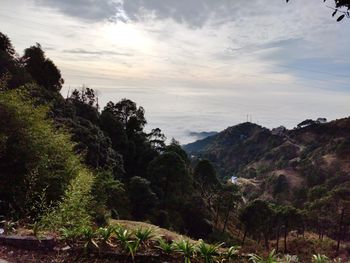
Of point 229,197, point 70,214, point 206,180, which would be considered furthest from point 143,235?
point 206,180

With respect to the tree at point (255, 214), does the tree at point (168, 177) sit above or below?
above

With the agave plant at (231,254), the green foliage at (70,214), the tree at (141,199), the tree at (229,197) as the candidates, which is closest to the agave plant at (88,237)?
the green foliage at (70,214)

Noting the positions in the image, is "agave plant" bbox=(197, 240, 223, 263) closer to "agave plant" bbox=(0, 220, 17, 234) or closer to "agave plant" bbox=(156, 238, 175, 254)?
"agave plant" bbox=(156, 238, 175, 254)

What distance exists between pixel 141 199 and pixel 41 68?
22.9 m

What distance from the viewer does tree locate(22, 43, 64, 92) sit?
46.7 metres

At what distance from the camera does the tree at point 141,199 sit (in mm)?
36938

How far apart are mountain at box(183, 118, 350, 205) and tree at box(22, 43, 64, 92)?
8012 centimetres

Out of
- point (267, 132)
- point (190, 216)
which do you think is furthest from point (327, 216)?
point (267, 132)

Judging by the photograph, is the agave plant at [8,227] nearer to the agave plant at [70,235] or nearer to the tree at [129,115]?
the agave plant at [70,235]

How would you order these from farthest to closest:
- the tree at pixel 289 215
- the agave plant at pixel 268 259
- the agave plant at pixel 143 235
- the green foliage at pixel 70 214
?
the tree at pixel 289 215 → the green foliage at pixel 70 214 → the agave plant at pixel 143 235 → the agave plant at pixel 268 259

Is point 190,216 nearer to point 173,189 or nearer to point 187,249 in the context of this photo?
point 173,189

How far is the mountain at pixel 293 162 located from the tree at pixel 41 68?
80119mm

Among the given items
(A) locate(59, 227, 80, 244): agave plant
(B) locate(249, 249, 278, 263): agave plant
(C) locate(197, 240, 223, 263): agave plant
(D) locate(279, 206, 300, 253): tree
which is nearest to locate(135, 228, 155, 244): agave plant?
(C) locate(197, 240, 223, 263): agave plant

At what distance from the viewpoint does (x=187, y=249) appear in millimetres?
7164
